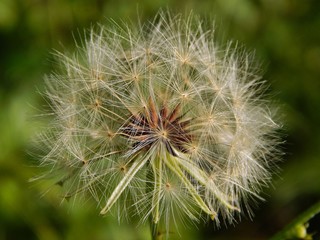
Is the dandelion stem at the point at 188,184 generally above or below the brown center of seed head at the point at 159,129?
below

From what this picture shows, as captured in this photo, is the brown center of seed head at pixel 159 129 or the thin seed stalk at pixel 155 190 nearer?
the thin seed stalk at pixel 155 190

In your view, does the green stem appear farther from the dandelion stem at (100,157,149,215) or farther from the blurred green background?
the blurred green background

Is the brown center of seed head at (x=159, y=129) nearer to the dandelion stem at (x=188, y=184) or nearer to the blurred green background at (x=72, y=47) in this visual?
the dandelion stem at (x=188, y=184)

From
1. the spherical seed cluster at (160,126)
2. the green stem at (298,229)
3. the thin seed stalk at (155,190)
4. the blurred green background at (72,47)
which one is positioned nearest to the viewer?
the green stem at (298,229)

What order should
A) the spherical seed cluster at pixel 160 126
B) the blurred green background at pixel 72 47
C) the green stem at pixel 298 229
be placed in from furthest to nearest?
the blurred green background at pixel 72 47 < the spherical seed cluster at pixel 160 126 < the green stem at pixel 298 229

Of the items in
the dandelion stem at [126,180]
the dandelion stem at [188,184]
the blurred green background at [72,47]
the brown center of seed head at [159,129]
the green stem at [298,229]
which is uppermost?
the blurred green background at [72,47]

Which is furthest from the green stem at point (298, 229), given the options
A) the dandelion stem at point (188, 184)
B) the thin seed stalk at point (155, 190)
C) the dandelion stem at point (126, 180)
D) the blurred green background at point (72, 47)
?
the blurred green background at point (72, 47)

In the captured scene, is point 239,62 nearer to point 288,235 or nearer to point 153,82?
point 153,82

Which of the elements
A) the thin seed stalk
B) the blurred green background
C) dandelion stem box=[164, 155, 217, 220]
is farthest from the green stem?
the blurred green background
